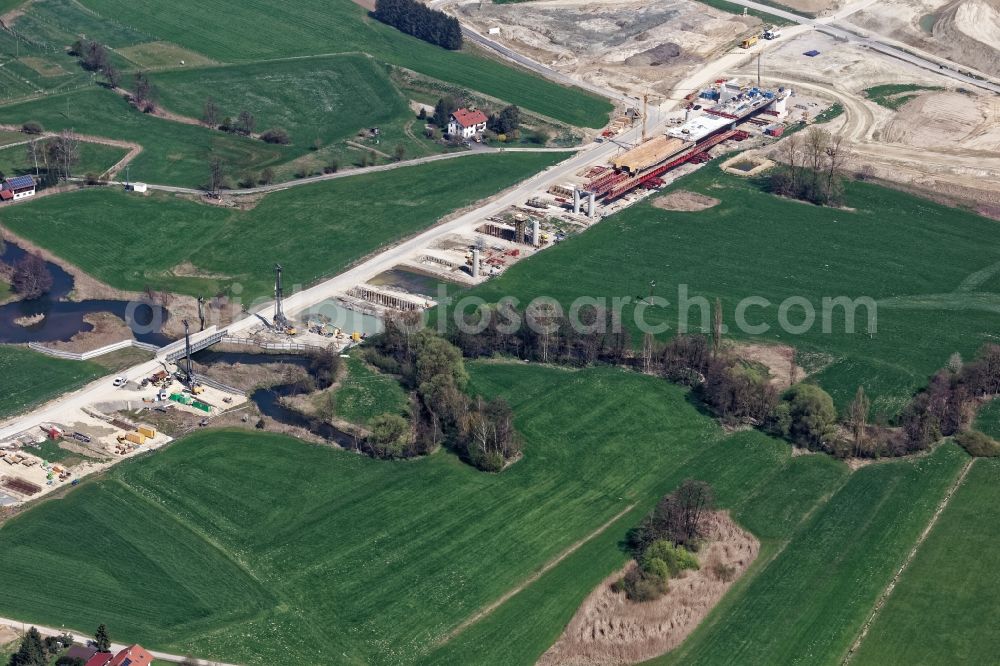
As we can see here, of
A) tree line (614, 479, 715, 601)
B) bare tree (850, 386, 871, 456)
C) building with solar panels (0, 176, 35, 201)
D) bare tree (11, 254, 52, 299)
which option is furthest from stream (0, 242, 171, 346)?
bare tree (850, 386, 871, 456)

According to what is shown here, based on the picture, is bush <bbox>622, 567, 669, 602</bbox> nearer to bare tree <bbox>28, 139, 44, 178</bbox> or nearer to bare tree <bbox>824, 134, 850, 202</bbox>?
bare tree <bbox>824, 134, 850, 202</bbox>

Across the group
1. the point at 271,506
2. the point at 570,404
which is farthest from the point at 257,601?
the point at 570,404

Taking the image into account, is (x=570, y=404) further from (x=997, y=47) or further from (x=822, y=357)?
(x=997, y=47)

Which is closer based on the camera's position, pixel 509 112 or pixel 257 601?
pixel 257 601

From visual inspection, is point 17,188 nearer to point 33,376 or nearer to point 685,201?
point 33,376

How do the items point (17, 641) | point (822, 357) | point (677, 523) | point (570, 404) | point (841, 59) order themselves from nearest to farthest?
1. point (17, 641)
2. point (677, 523)
3. point (570, 404)
4. point (822, 357)
5. point (841, 59)

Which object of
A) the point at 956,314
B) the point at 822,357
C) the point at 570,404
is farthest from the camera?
the point at 956,314
